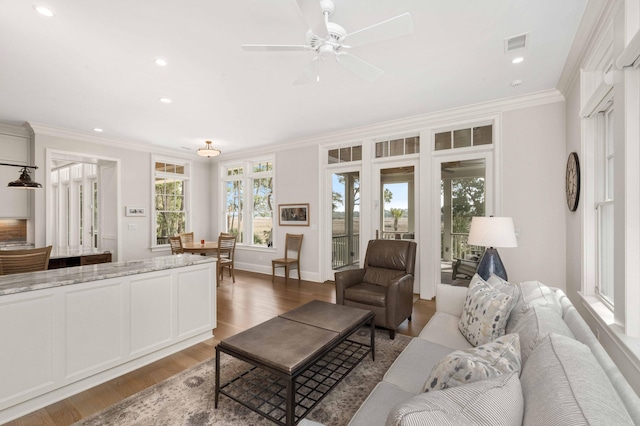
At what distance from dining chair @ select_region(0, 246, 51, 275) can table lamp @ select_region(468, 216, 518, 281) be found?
15.3 ft

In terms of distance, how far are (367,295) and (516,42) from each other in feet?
9.08

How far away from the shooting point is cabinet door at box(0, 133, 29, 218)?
4609 millimetres

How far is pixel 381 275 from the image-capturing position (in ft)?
11.7

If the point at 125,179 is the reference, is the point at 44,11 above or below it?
above

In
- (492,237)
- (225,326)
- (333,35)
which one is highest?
(333,35)

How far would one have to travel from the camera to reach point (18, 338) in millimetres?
1855

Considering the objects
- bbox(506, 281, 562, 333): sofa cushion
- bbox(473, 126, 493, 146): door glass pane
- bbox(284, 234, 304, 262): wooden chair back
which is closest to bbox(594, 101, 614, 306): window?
bbox(506, 281, 562, 333): sofa cushion

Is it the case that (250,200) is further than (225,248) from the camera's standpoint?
Yes

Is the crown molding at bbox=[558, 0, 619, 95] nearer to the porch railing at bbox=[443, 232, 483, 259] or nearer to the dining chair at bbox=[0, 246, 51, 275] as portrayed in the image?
the porch railing at bbox=[443, 232, 483, 259]

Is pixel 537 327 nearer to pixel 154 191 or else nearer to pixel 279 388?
pixel 279 388

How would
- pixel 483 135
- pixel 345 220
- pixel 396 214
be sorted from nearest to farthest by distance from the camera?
pixel 483 135
pixel 396 214
pixel 345 220

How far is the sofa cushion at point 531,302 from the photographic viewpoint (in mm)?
1715

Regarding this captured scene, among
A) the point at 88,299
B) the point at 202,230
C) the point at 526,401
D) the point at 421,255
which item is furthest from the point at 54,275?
the point at 202,230

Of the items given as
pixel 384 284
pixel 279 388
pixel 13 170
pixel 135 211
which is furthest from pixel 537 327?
pixel 13 170
